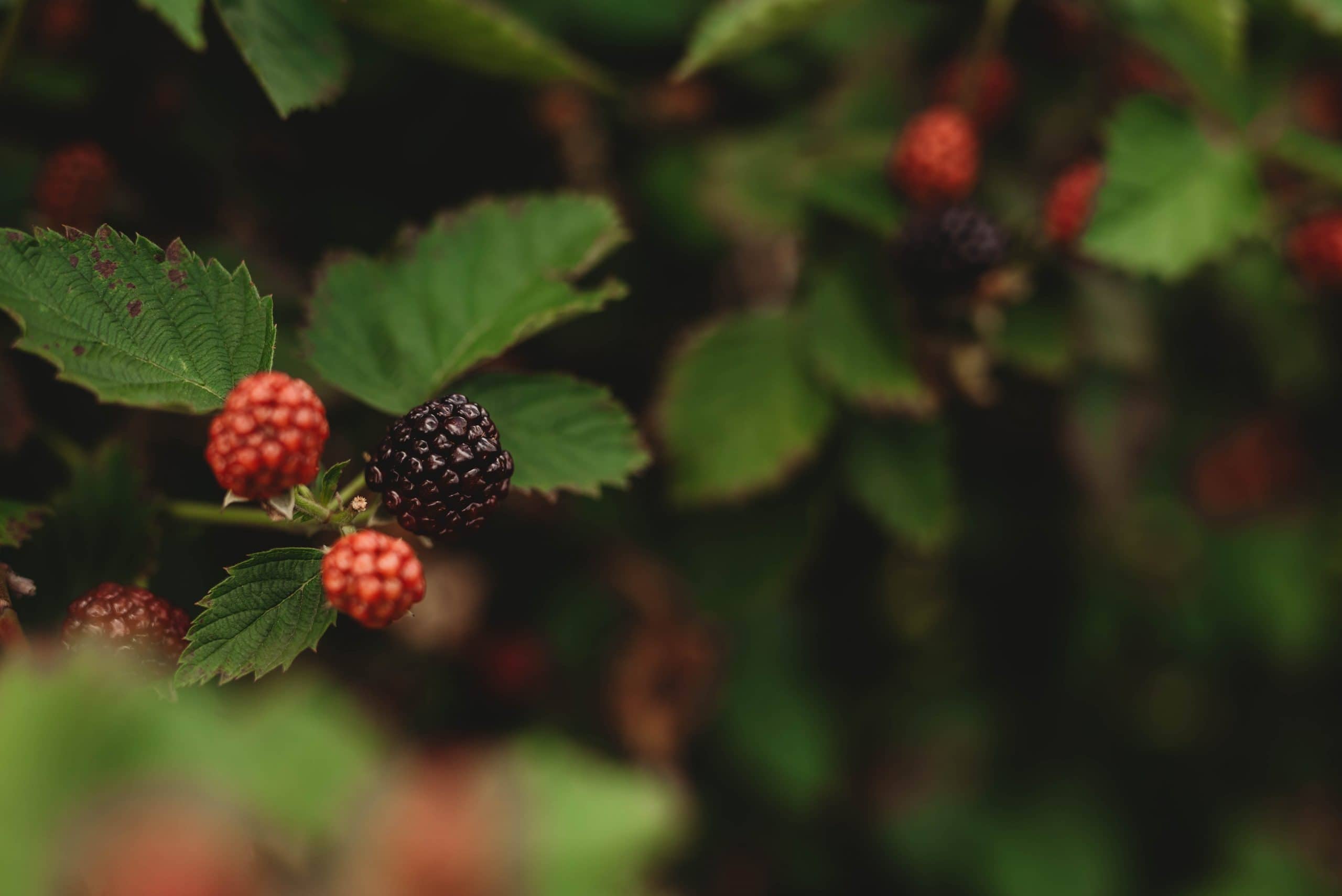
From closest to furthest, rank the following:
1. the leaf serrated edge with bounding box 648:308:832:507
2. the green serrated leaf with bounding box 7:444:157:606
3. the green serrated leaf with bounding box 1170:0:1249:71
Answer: the green serrated leaf with bounding box 7:444:157:606 < the green serrated leaf with bounding box 1170:0:1249:71 < the leaf serrated edge with bounding box 648:308:832:507

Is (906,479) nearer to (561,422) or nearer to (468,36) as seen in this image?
(561,422)

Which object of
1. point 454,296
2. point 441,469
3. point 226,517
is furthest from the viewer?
point 454,296

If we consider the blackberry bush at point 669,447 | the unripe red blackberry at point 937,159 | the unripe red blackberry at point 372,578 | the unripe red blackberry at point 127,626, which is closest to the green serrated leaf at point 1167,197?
the blackberry bush at point 669,447

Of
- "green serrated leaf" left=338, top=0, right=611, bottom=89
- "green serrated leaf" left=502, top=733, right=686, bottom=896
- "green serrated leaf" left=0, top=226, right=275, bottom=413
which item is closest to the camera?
"green serrated leaf" left=502, top=733, right=686, bottom=896

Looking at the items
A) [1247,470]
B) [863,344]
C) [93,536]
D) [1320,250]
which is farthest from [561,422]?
[1247,470]

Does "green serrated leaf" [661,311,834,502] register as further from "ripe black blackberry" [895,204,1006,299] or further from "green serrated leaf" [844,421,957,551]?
"ripe black blackberry" [895,204,1006,299]

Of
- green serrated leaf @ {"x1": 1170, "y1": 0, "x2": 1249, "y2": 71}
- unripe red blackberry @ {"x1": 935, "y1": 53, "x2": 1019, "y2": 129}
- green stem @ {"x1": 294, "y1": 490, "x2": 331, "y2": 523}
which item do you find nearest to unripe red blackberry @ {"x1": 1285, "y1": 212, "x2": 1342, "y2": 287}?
green serrated leaf @ {"x1": 1170, "y1": 0, "x2": 1249, "y2": 71}

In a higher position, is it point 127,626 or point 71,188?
point 71,188
